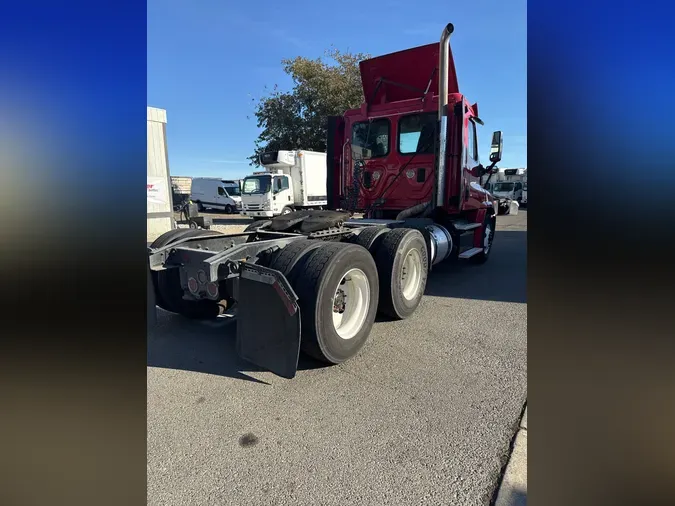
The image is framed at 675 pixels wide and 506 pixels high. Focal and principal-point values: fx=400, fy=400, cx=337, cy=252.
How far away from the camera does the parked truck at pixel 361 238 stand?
332 cm

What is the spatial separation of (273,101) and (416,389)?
28.0m

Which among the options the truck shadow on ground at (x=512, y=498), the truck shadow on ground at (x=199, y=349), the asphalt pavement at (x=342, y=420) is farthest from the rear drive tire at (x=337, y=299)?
the truck shadow on ground at (x=512, y=498)

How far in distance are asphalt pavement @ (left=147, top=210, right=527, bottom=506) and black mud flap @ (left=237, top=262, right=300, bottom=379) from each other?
12 centimetres

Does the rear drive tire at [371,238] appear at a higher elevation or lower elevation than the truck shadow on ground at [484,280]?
higher

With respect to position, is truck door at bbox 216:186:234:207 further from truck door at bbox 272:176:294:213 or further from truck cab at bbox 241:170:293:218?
truck door at bbox 272:176:294:213

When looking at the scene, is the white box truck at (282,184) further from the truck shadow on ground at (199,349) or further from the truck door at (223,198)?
the truck shadow on ground at (199,349)

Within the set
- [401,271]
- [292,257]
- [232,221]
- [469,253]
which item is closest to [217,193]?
[232,221]

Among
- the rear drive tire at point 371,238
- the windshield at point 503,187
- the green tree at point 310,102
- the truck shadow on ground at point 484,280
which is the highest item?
the green tree at point 310,102

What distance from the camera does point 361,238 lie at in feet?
16.4

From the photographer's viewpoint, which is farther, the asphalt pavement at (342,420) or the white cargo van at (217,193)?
the white cargo van at (217,193)

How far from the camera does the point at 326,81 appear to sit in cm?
2581

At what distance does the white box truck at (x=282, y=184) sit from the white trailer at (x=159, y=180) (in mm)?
7106
